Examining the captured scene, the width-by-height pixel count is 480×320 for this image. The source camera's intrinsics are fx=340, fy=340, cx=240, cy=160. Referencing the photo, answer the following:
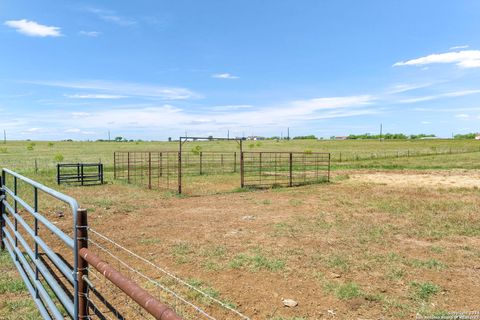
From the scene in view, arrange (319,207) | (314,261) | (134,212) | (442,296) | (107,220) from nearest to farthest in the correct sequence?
(442,296) → (314,261) → (107,220) → (134,212) → (319,207)

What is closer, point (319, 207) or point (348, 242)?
point (348, 242)

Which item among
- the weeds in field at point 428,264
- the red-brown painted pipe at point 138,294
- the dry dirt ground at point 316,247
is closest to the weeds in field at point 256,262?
the dry dirt ground at point 316,247

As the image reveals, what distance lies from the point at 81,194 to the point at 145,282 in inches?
Answer: 439

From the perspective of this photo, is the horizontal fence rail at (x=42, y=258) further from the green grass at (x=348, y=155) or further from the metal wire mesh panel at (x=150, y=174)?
the green grass at (x=348, y=155)

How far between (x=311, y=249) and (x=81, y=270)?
5.77 m

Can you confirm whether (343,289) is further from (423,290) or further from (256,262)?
(256,262)

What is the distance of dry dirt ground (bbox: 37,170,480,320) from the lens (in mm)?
5348

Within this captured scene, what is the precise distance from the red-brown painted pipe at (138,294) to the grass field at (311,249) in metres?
3.05

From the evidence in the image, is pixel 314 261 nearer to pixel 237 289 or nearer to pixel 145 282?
pixel 237 289

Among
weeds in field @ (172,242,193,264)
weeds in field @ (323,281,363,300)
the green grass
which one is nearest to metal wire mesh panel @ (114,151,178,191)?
the green grass

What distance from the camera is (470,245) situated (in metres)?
8.03

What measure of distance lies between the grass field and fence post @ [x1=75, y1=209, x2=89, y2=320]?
8.19 feet

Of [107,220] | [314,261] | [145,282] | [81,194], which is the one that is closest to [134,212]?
[107,220]

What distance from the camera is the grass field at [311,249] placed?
17.3 feet
